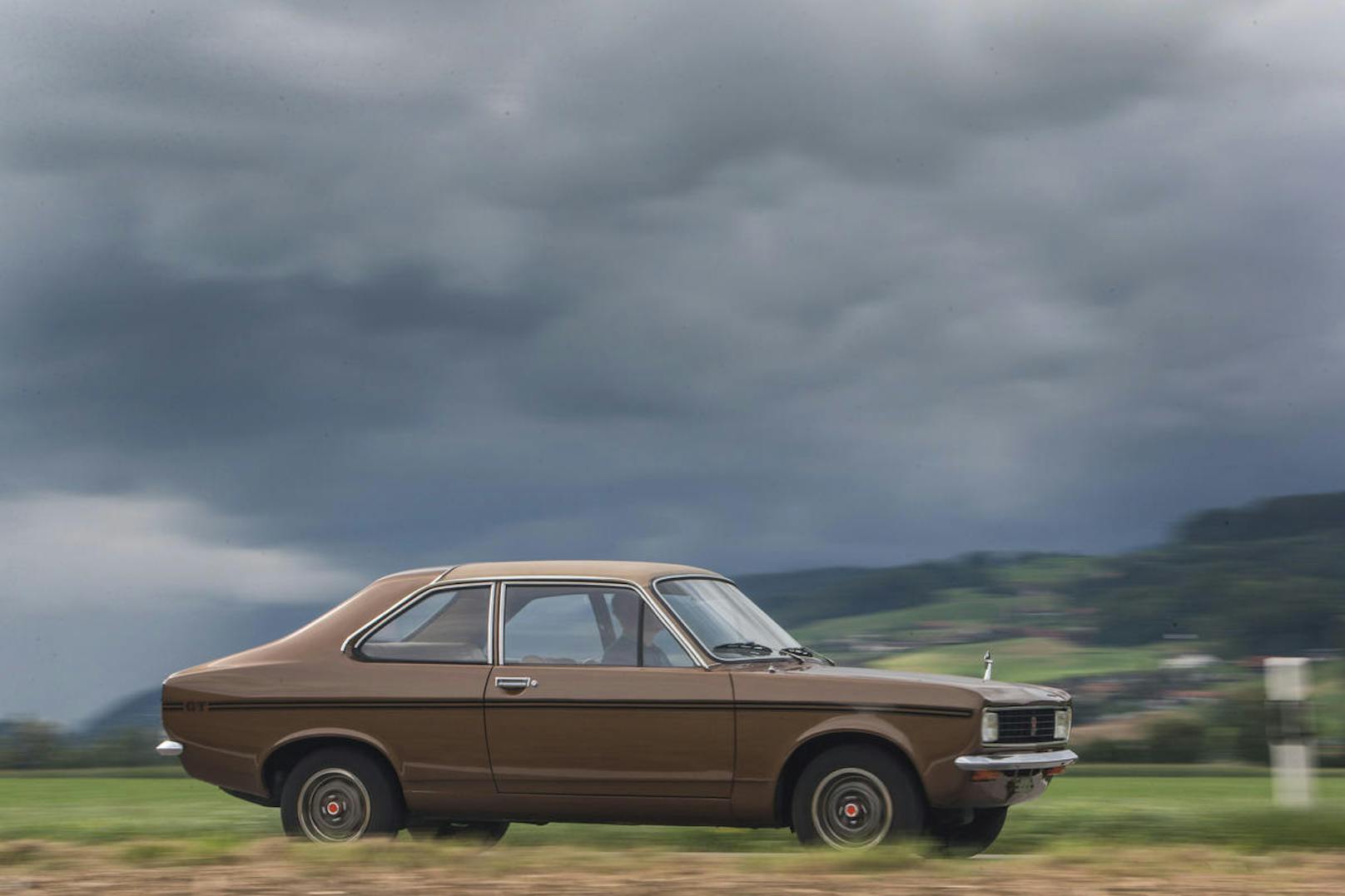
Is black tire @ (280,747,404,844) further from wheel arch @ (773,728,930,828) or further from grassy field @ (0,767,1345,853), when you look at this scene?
wheel arch @ (773,728,930,828)

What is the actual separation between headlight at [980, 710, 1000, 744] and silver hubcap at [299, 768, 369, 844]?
332 cm

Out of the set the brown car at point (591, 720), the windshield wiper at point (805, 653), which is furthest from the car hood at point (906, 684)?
the windshield wiper at point (805, 653)

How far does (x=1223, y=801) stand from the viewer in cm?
1323

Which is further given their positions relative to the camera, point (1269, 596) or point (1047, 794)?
point (1269, 596)

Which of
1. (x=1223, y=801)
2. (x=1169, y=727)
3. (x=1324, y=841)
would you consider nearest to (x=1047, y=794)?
(x=1223, y=801)

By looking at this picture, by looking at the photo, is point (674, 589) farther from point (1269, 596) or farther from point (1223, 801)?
point (1269, 596)

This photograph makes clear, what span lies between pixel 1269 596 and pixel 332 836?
78.6m

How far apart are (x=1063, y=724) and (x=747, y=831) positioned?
96.8 inches

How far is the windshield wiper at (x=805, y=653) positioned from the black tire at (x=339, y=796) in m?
2.26

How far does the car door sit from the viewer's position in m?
8.48

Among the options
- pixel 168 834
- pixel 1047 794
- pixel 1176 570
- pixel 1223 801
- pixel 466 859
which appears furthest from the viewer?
pixel 1176 570

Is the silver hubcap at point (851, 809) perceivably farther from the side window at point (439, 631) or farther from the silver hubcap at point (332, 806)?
the silver hubcap at point (332, 806)

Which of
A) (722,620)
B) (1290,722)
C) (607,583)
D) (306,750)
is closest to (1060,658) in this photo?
(1290,722)

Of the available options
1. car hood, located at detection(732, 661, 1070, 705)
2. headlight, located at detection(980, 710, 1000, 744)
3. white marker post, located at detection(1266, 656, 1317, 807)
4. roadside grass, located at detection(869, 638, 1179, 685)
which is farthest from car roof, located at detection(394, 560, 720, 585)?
roadside grass, located at detection(869, 638, 1179, 685)
